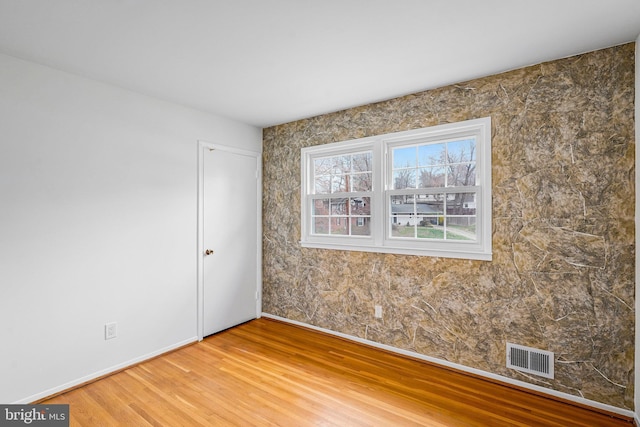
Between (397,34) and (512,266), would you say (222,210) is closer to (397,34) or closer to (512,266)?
(397,34)

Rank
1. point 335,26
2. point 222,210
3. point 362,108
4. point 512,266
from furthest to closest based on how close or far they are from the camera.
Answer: point 222,210
point 362,108
point 512,266
point 335,26

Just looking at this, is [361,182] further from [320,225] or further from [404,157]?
[320,225]

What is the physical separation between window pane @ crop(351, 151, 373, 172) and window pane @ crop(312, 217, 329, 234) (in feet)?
2.30

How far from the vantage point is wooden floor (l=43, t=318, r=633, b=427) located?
6.97ft

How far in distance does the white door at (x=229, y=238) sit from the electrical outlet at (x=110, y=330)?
34.7 inches

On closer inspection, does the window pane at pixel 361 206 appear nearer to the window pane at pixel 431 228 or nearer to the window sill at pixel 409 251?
the window sill at pixel 409 251

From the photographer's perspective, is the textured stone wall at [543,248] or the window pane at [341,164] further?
the window pane at [341,164]

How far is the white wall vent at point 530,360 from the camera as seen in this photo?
238cm

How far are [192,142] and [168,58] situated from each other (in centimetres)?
117

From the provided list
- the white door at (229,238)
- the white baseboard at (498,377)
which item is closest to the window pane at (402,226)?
the white baseboard at (498,377)

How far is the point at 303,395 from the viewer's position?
2.41 m

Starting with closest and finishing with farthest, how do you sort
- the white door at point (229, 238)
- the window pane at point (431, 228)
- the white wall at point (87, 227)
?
the white wall at point (87, 227)
the window pane at point (431, 228)
the white door at point (229, 238)

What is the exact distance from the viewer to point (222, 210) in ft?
12.2

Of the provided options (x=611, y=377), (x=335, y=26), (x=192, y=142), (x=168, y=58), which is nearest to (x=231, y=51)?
(x=168, y=58)
